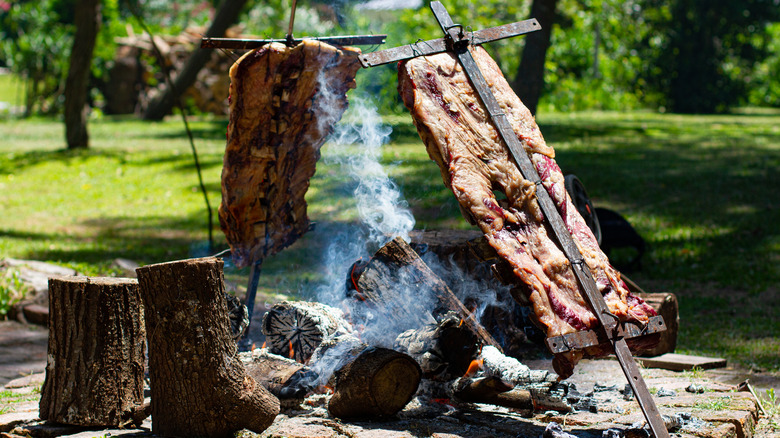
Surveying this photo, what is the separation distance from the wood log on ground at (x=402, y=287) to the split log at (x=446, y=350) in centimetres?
25

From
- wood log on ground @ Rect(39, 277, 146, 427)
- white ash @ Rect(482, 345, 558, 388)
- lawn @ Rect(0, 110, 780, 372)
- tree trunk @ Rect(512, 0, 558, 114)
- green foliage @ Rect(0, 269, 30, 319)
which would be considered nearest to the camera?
wood log on ground @ Rect(39, 277, 146, 427)

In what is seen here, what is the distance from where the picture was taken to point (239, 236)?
13.8 feet

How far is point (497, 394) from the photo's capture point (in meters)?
3.38

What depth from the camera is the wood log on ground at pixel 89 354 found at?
3135 millimetres

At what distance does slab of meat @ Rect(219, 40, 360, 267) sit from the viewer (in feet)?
12.7

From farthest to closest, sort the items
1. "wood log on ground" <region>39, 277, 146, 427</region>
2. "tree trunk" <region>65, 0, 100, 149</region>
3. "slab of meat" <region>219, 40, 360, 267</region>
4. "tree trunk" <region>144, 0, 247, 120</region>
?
"tree trunk" <region>144, 0, 247, 120</region>
"tree trunk" <region>65, 0, 100, 149</region>
"slab of meat" <region>219, 40, 360, 267</region>
"wood log on ground" <region>39, 277, 146, 427</region>

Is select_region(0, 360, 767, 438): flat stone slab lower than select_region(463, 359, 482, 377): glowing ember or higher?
lower

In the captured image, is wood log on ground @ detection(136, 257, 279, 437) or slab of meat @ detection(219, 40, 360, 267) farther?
slab of meat @ detection(219, 40, 360, 267)

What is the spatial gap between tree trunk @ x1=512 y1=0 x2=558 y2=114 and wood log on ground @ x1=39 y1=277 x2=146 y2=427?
6971 mm

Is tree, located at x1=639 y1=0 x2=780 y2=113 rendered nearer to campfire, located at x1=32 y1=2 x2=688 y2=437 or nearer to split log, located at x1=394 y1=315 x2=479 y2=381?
campfire, located at x1=32 y1=2 x2=688 y2=437

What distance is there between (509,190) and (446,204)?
7.15 feet

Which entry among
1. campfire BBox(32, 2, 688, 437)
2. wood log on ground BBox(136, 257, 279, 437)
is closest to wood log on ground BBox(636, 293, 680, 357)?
campfire BBox(32, 2, 688, 437)

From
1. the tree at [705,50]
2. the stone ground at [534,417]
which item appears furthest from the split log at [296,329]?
the tree at [705,50]

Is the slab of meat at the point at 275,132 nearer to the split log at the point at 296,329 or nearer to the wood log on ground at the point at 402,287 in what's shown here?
the split log at the point at 296,329
